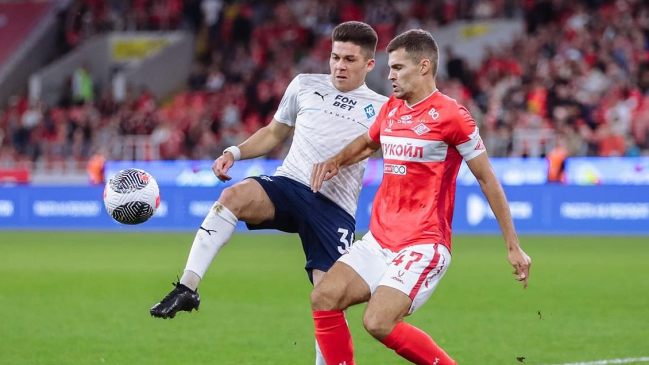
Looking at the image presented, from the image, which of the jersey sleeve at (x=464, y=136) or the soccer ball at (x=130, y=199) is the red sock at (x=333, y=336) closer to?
the jersey sleeve at (x=464, y=136)

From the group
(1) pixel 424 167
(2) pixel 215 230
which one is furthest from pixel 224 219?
(1) pixel 424 167

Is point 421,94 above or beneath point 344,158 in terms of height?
above

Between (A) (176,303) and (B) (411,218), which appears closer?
(B) (411,218)

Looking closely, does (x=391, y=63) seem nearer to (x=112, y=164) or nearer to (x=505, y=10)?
(x=112, y=164)

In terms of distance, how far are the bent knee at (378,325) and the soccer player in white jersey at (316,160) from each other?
3.30ft

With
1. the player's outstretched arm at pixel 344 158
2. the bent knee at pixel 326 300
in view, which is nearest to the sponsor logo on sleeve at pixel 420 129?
the player's outstretched arm at pixel 344 158

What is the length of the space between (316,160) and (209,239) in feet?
3.11

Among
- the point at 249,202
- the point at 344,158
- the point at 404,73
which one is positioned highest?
the point at 404,73

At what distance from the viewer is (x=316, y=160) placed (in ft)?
22.3

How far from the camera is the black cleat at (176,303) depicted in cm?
582

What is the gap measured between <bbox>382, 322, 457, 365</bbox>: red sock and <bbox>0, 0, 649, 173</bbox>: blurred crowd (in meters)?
14.7

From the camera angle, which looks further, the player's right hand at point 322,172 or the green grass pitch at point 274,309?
the green grass pitch at point 274,309

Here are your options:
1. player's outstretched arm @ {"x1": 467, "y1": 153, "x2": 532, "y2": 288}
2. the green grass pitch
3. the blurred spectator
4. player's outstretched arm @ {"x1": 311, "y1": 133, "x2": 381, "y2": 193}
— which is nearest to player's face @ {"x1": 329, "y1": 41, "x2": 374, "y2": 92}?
player's outstretched arm @ {"x1": 311, "y1": 133, "x2": 381, "y2": 193}

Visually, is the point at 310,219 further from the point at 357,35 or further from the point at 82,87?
the point at 82,87
